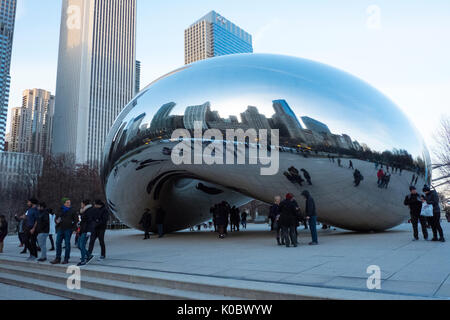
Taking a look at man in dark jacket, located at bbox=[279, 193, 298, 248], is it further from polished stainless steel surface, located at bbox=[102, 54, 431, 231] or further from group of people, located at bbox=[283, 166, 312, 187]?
polished stainless steel surface, located at bbox=[102, 54, 431, 231]

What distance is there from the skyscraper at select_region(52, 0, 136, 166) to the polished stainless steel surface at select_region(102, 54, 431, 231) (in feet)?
398

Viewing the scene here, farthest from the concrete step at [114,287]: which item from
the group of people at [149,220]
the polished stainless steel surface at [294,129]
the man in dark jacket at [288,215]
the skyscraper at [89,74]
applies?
→ the skyscraper at [89,74]

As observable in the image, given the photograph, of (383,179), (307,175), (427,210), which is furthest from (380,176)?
(307,175)

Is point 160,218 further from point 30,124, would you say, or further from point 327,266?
point 30,124

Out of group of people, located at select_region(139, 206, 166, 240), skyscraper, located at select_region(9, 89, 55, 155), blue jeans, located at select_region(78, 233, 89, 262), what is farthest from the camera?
skyscraper, located at select_region(9, 89, 55, 155)

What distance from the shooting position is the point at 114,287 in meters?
5.48

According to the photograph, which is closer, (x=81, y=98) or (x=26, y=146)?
(x=81, y=98)

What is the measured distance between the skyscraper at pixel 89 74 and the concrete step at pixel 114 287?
408 ft

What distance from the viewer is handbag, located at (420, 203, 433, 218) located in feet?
28.3

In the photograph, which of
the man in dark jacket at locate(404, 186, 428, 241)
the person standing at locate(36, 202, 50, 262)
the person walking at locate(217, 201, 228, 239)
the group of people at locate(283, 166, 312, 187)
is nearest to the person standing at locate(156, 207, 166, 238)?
the person walking at locate(217, 201, 228, 239)
